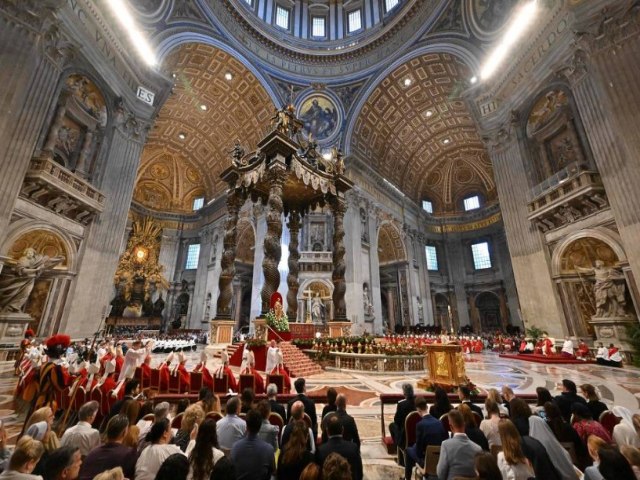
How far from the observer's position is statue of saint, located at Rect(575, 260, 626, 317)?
8.59m

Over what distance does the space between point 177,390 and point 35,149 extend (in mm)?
9589

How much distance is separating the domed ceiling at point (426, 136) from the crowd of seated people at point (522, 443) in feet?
61.1

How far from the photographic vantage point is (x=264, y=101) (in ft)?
62.4

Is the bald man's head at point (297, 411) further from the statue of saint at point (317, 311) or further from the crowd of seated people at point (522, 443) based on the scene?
the statue of saint at point (317, 311)

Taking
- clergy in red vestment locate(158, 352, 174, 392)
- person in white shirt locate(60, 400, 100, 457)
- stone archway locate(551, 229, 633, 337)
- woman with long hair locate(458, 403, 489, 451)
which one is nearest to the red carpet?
stone archway locate(551, 229, 633, 337)

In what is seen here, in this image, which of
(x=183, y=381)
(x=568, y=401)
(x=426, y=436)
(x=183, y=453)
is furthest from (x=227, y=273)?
(x=568, y=401)

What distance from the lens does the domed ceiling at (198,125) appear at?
57.2 ft

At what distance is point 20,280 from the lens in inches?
317

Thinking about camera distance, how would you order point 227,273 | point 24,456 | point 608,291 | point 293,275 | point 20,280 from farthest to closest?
point 293,275, point 227,273, point 608,291, point 20,280, point 24,456

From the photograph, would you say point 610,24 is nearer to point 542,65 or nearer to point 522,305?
point 542,65

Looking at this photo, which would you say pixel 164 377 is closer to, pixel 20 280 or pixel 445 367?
pixel 445 367

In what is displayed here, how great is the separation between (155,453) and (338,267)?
8.51 meters

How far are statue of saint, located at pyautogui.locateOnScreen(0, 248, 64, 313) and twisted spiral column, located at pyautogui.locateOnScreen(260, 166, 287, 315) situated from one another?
6.90 metres

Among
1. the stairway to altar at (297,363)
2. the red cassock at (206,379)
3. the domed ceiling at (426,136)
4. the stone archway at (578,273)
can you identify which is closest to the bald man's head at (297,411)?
the red cassock at (206,379)
